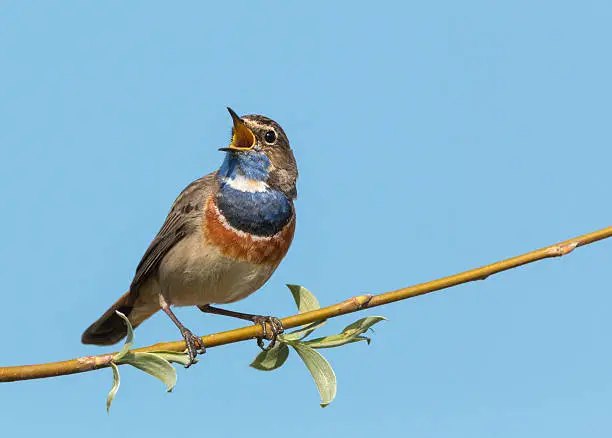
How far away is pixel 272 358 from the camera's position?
475cm

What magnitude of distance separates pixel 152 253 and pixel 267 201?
Result: 4.04 ft

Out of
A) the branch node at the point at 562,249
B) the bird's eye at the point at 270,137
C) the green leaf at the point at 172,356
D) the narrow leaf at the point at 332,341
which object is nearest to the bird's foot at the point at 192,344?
the narrow leaf at the point at 332,341

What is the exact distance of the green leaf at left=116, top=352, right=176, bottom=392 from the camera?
12.8ft

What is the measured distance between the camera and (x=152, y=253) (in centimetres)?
743

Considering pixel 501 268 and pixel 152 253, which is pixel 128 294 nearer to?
pixel 152 253

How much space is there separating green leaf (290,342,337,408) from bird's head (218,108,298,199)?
2627mm

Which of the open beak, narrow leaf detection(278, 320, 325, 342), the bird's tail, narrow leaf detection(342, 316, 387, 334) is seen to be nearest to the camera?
narrow leaf detection(342, 316, 387, 334)

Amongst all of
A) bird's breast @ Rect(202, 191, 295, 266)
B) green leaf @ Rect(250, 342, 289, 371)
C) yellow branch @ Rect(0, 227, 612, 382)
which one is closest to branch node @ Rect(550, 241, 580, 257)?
yellow branch @ Rect(0, 227, 612, 382)

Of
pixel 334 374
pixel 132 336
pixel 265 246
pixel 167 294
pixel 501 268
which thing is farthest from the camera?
pixel 167 294

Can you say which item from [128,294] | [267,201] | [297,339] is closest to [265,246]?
[267,201]

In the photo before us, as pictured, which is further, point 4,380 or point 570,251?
point 570,251

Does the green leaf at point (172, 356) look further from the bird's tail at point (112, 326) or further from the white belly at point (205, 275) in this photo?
the bird's tail at point (112, 326)

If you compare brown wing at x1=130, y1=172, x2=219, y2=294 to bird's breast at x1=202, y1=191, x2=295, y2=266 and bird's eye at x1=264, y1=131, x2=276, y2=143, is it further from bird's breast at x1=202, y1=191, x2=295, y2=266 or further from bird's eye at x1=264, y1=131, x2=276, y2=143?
bird's eye at x1=264, y1=131, x2=276, y2=143

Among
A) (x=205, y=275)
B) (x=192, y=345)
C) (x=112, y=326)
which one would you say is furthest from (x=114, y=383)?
(x=112, y=326)
